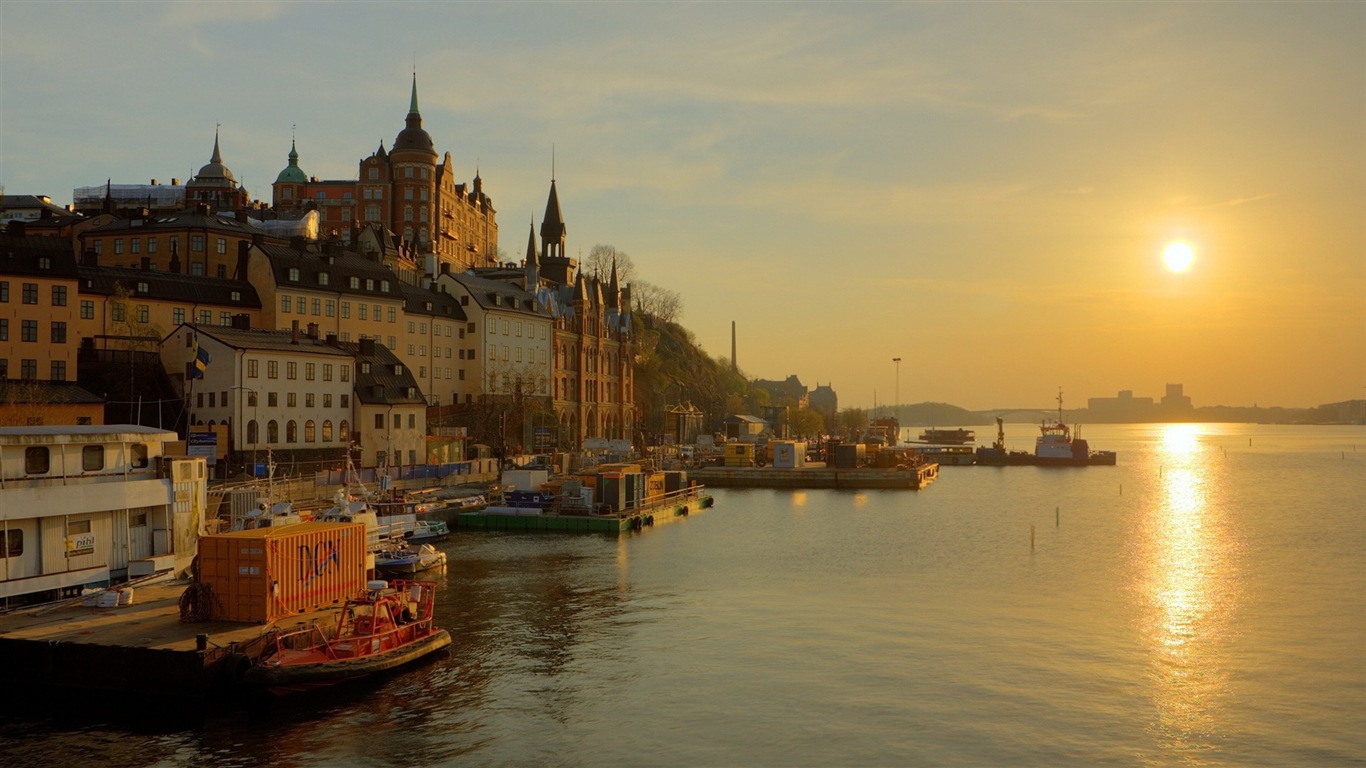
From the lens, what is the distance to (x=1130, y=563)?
7294cm

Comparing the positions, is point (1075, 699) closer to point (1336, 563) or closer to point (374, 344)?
point (1336, 563)

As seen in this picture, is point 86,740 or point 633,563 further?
point 633,563

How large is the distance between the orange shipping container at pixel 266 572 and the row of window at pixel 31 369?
50.9 m

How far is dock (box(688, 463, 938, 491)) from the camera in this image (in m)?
143

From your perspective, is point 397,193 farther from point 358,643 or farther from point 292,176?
point 358,643

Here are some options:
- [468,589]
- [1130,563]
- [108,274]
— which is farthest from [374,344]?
[1130,563]

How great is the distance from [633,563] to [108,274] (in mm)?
52958

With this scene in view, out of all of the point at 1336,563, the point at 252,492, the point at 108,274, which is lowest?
the point at 1336,563

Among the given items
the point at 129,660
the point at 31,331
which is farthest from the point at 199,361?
the point at 129,660

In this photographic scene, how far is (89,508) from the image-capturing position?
139ft

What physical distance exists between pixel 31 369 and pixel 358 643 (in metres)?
56.4

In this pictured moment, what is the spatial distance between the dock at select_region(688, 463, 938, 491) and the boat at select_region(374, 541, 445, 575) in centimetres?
8371

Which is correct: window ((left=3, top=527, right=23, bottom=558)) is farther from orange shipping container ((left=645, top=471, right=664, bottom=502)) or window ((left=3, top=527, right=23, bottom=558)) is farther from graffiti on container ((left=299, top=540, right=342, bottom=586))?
orange shipping container ((left=645, top=471, right=664, bottom=502))

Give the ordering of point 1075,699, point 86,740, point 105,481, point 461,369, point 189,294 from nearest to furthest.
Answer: point 86,740, point 1075,699, point 105,481, point 189,294, point 461,369
